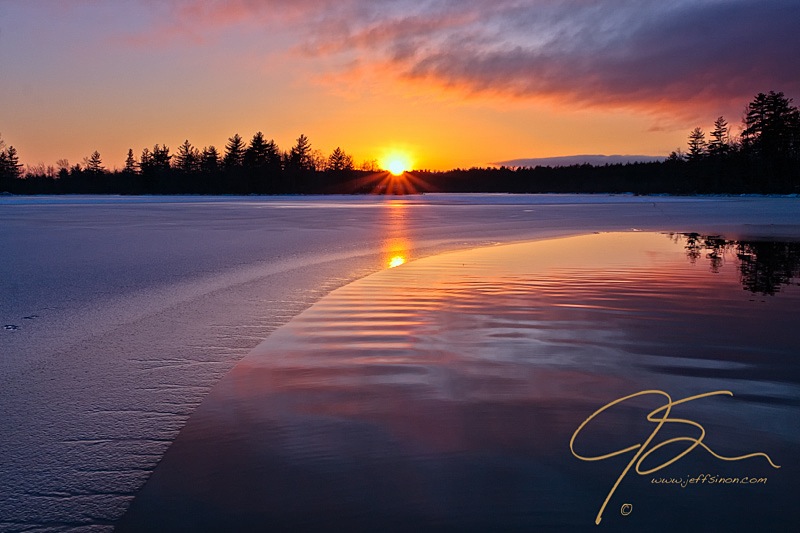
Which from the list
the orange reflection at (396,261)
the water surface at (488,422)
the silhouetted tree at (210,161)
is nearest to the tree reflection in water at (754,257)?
the water surface at (488,422)

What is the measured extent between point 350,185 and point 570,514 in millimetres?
125267

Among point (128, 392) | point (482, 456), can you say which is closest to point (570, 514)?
point (482, 456)

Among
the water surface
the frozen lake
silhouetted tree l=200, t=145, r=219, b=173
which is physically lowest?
the water surface

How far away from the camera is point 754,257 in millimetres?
11961

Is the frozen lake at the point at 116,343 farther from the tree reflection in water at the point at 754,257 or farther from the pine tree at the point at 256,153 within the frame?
the pine tree at the point at 256,153

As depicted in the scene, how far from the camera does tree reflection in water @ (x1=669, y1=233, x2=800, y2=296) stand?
28.9 feet

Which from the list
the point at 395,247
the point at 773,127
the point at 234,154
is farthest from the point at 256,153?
the point at 395,247

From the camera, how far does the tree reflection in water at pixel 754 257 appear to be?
8.81 metres

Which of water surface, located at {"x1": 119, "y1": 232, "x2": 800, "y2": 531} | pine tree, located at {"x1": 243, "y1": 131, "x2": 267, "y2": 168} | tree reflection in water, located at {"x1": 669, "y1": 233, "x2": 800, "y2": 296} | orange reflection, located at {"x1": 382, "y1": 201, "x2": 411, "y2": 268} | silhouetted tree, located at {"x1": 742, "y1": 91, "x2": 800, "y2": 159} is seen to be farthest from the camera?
pine tree, located at {"x1": 243, "y1": 131, "x2": 267, "y2": 168}

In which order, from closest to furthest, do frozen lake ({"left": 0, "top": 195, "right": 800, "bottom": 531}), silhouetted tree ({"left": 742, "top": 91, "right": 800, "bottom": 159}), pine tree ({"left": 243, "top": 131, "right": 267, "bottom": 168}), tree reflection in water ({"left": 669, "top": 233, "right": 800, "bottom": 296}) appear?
frozen lake ({"left": 0, "top": 195, "right": 800, "bottom": 531}) < tree reflection in water ({"left": 669, "top": 233, "right": 800, "bottom": 296}) < silhouetted tree ({"left": 742, "top": 91, "right": 800, "bottom": 159}) < pine tree ({"left": 243, "top": 131, "right": 267, "bottom": 168})

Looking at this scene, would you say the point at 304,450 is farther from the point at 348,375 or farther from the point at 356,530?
the point at 348,375

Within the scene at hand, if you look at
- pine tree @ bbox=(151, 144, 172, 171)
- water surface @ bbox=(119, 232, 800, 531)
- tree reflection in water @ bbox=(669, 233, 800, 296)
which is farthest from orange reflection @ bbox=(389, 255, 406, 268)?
pine tree @ bbox=(151, 144, 172, 171)

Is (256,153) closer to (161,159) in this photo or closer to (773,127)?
(161,159)

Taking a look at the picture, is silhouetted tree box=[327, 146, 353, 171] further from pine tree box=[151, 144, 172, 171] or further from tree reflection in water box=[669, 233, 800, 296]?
tree reflection in water box=[669, 233, 800, 296]
